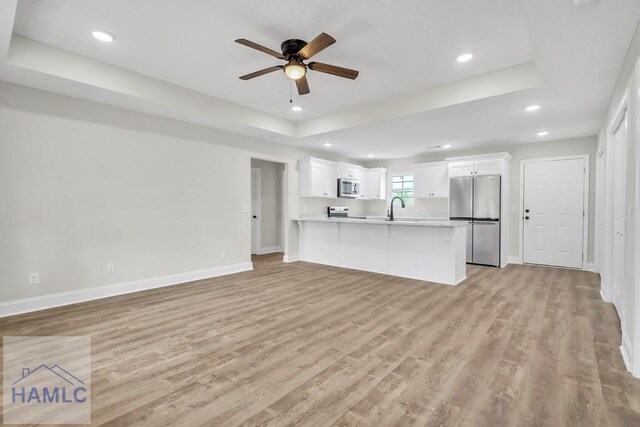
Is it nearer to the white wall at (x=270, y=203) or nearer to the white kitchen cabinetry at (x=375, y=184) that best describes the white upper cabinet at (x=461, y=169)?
the white kitchen cabinetry at (x=375, y=184)

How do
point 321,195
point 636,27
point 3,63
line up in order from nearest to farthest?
point 636,27, point 3,63, point 321,195

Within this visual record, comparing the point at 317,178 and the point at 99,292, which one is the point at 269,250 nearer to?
the point at 317,178

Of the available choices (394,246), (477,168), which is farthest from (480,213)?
(394,246)

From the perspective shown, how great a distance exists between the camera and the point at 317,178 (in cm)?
663

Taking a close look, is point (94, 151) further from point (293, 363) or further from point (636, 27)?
point (636, 27)

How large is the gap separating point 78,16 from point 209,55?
1.09 meters

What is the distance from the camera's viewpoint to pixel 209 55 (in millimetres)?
3209

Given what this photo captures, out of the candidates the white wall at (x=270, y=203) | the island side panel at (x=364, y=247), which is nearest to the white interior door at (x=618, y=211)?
the island side panel at (x=364, y=247)

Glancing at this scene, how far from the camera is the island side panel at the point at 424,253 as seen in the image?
4422 millimetres

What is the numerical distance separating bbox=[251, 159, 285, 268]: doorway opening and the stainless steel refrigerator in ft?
13.5

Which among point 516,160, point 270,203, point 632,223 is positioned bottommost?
point 632,223

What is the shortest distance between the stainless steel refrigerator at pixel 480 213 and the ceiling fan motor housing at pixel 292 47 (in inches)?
190

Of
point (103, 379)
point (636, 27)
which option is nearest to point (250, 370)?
point (103, 379)

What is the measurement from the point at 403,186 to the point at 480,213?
2378mm
